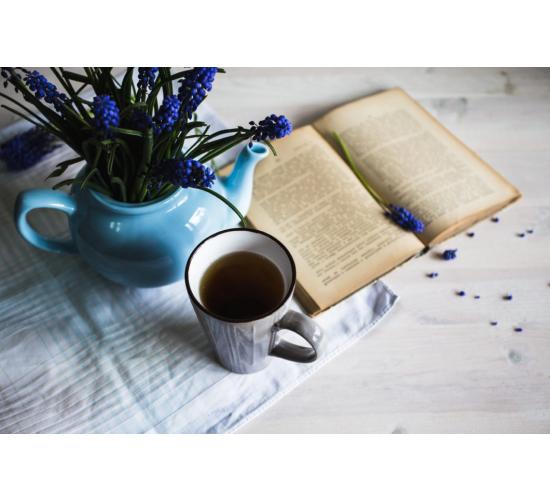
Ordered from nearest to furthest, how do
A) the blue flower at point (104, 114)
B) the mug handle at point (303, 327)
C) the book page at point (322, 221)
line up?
the blue flower at point (104, 114) → the mug handle at point (303, 327) → the book page at point (322, 221)

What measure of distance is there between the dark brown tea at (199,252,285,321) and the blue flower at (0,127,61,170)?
37cm

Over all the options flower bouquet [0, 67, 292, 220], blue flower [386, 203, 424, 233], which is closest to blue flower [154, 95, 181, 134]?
flower bouquet [0, 67, 292, 220]

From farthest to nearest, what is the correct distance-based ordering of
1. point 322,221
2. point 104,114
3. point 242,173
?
point 322,221 → point 242,173 → point 104,114

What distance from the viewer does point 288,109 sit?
0.84 meters

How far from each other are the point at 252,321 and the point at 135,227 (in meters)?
0.16

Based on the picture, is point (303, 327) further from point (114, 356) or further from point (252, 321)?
point (114, 356)

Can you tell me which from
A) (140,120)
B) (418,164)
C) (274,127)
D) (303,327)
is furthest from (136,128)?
(418,164)

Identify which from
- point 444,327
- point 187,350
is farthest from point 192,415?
point 444,327

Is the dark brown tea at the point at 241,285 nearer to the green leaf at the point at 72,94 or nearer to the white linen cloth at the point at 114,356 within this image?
the white linen cloth at the point at 114,356

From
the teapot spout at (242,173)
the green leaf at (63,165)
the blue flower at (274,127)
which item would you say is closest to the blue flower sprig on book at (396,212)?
the teapot spout at (242,173)

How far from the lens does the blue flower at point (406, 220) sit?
2.22 feet

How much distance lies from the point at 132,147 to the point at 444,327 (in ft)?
1.43

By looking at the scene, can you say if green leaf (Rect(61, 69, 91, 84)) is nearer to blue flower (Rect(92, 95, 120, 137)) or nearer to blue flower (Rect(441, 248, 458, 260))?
blue flower (Rect(92, 95, 120, 137))

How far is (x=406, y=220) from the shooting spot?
0.68m
